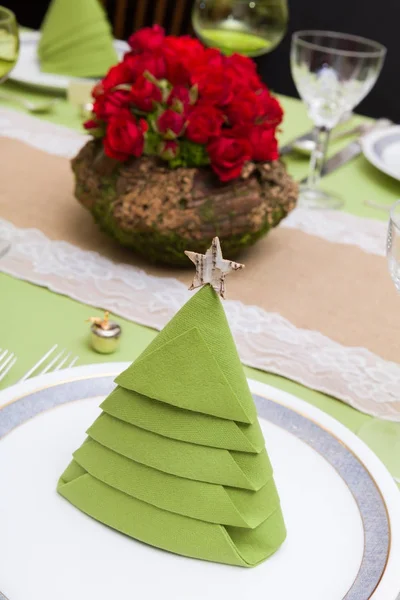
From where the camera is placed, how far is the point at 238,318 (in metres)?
0.76

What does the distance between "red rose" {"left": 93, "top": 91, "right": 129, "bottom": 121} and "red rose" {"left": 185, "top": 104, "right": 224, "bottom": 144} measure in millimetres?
76

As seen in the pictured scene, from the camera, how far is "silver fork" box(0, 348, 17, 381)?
60cm

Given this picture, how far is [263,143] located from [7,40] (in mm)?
375

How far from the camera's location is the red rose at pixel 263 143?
79 cm

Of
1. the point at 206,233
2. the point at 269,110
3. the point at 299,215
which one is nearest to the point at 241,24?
the point at 299,215

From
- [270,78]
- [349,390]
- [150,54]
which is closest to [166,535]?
[349,390]

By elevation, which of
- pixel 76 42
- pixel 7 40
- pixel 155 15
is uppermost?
pixel 7 40

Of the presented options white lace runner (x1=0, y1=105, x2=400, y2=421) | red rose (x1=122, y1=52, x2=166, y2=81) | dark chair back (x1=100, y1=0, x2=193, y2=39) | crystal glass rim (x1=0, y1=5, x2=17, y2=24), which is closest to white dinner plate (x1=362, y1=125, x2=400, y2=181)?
white lace runner (x1=0, y1=105, x2=400, y2=421)

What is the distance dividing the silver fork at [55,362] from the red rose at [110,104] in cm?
27

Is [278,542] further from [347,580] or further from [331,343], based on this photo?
[331,343]

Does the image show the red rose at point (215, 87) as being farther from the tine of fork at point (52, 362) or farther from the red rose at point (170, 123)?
the tine of fork at point (52, 362)

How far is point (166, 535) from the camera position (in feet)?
1.34

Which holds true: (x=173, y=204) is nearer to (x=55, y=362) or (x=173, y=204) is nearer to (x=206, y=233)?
(x=206, y=233)

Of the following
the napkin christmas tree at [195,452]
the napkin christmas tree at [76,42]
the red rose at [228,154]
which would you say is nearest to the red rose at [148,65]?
the red rose at [228,154]
